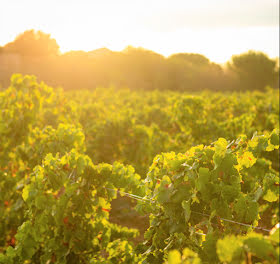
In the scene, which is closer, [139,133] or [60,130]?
[60,130]

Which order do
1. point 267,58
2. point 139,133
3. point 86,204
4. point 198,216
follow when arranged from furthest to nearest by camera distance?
1. point 267,58
2. point 139,133
3. point 86,204
4. point 198,216

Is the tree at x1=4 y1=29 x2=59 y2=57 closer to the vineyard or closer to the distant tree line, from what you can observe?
the distant tree line

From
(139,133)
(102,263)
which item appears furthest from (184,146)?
(102,263)

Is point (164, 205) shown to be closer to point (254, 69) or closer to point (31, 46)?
point (31, 46)

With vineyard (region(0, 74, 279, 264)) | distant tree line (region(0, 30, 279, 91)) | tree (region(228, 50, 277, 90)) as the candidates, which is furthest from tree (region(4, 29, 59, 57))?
vineyard (region(0, 74, 279, 264))

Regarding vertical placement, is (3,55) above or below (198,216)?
above

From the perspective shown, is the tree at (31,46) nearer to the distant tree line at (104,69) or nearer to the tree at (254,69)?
the distant tree line at (104,69)

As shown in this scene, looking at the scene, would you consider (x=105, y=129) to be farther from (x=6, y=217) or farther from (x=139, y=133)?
(x=6, y=217)

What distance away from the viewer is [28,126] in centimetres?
607

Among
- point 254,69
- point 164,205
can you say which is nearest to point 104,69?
point 254,69

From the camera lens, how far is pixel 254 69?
160 ft

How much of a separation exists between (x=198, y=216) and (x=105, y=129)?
214 inches

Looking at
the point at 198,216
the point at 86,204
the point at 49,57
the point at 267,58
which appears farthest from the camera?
the point at 267,58

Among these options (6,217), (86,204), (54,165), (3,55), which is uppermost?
(3,55)
